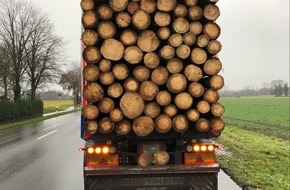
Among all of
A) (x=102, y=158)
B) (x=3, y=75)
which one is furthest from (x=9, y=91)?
(x=102, y=158)

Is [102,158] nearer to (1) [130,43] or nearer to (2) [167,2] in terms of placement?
(1) [130,43]

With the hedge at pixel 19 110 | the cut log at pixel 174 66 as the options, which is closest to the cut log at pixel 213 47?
the cut log at pixel 174 66

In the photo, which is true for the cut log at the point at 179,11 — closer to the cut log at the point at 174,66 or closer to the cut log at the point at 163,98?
the cut log at the point at 174,66

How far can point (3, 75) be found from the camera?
3384 centimetres

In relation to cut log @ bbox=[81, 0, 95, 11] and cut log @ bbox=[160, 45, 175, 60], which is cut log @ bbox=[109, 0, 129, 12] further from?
cut log @ bbox=[160, 45, 175, 60]

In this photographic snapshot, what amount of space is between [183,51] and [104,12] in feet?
3.77

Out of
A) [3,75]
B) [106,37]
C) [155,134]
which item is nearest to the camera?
[106,37]

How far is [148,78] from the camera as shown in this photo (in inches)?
207

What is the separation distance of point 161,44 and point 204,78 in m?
0.78

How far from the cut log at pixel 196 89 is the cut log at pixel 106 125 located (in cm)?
111

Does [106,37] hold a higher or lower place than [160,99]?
higher

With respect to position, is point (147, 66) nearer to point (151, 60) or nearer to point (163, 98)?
point (151, 60)

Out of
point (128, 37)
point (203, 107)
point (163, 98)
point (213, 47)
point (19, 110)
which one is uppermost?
point (128, 37)

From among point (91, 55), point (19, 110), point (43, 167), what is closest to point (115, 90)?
point (91, 55)
